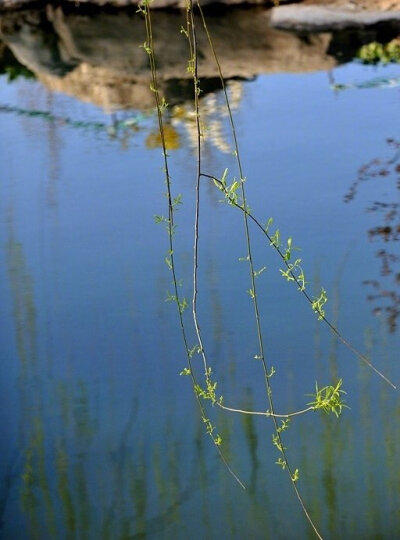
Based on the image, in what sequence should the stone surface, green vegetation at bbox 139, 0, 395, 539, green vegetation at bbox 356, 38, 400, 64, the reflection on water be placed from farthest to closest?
the stone surface
green vegetation at bbox 356, 38, 400, 64
the reflection on water
green vegetation at bbox 139, 0, 395, 539

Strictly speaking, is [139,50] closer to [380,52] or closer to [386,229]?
[380,52]

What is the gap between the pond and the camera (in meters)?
1.77

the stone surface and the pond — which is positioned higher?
the stone surface

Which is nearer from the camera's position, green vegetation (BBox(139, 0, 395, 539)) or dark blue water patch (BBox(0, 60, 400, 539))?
green vegetation (BBox(139, 0, 395, 539))

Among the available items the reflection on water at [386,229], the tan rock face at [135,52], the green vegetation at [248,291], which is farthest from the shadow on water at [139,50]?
the green vegetation at [248,291]

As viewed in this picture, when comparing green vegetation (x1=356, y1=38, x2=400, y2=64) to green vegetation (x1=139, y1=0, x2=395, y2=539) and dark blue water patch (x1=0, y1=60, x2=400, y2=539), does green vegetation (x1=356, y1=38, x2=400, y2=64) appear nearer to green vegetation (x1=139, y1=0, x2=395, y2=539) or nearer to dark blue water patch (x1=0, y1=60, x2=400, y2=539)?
dark blue water patch (x1=0, y1=60, x2=400, y2=539)

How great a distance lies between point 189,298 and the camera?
7.56 ft

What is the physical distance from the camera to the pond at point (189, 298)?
177 centimetres

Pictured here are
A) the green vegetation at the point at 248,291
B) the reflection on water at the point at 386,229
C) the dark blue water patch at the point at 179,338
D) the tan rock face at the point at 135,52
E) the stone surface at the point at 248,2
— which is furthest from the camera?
the stone surface at the point at 248,2

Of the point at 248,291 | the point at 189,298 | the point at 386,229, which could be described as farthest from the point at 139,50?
the point at 248,291

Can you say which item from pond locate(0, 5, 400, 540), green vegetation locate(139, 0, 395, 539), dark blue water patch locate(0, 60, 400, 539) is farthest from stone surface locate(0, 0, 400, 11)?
green vegetation locate(139, 0, 395, 539)

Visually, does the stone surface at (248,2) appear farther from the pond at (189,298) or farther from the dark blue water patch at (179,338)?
the dark blue water patch at (179,338)

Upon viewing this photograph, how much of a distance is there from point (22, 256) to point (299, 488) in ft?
3.50

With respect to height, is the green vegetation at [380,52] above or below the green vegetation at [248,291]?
above
